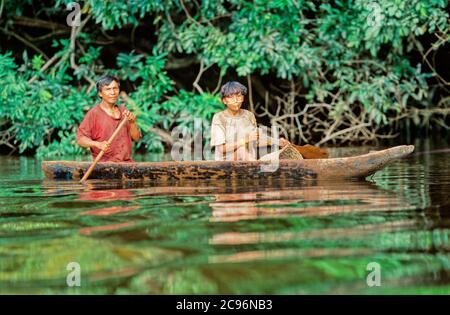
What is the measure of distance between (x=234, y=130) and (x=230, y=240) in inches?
128

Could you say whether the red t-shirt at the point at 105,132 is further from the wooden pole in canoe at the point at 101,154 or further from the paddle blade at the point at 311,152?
the paddle blade at the point at 311,152

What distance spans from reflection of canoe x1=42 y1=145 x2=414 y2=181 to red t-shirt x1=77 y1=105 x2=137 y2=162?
358mm

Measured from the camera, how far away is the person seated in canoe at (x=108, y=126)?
6.86 meters

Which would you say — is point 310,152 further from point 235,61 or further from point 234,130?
point 235,61

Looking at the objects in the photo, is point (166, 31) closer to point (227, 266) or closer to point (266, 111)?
point (266, 111)

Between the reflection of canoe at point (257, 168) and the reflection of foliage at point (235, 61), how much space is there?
466cm

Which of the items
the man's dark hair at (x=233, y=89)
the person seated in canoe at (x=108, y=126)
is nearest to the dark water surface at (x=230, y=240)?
the man's dark hair at (x=233, y=89)

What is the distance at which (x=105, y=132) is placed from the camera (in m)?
6.95

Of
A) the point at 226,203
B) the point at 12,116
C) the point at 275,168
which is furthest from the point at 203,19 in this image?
the point at 226,203

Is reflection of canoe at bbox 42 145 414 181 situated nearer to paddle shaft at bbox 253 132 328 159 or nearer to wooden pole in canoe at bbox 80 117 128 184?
wooden pole in canoe at bbox 80 117 128 184

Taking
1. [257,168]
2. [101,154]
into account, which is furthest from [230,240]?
[101,154]
